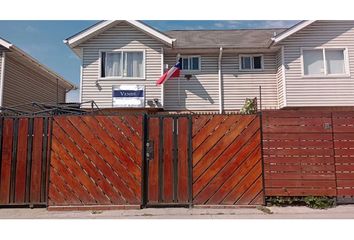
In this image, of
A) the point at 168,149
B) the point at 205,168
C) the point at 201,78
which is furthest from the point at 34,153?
the point at 201,78

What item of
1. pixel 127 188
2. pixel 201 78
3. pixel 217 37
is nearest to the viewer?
pixel 127 188

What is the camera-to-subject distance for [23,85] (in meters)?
13.5

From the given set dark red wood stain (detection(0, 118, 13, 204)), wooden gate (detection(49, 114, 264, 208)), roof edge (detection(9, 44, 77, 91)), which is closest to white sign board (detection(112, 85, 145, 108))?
roof edge (detection(9, 44, 77, 91))

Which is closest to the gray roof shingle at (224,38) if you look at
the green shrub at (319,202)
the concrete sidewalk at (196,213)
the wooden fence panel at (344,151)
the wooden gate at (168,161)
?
the wooden fence panel at (344,151)

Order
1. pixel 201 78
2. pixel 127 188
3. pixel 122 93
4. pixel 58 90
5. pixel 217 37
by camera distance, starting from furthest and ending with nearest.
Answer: pixel 58 90 < pixel 217 37 < pixel 201 78 < pixel 122 93 < pixel 127 188

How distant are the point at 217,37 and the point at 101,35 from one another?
549 centimetres

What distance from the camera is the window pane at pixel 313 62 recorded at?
39.7ft

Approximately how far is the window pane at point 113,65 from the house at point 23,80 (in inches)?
147

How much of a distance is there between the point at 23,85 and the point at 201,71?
27.6ft

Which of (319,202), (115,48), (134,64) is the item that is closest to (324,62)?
(319,202)

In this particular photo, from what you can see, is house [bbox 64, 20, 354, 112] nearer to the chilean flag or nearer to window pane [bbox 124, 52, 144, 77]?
window pane [bbox 124, 52, 144, 77]

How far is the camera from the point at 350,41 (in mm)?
12031

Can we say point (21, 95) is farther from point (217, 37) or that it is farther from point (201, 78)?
point (217, 37)

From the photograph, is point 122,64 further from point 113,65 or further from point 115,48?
point 115,48
